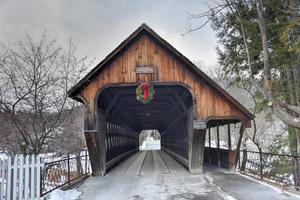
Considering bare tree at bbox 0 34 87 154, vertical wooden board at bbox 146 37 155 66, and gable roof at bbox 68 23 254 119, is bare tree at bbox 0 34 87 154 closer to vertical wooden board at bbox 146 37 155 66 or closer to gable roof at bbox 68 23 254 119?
gable roof at bbox 68 23 254 119

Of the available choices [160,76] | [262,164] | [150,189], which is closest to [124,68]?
[160,76]

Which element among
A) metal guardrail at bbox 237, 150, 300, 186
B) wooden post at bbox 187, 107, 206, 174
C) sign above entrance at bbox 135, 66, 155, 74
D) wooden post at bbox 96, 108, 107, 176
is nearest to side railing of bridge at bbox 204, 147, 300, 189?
→ metal guardrail at bbox 237, 150, 300, 186

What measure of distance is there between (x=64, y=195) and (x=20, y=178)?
1.81 metres

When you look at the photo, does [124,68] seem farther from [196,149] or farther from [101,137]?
[196,149]

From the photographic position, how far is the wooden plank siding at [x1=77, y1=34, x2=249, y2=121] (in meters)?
13.0

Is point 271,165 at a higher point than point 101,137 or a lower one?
lower

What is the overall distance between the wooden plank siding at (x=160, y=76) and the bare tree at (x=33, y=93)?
1.48 meters

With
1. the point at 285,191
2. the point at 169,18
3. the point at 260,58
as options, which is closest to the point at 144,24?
the point at 169,18

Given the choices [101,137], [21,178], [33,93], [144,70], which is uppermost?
[144,70]

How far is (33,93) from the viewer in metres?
12.6

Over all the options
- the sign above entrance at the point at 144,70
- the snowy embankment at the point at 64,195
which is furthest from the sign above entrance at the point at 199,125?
the snowy embankment at the point at 64,195

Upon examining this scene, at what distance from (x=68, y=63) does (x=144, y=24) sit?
411 cm

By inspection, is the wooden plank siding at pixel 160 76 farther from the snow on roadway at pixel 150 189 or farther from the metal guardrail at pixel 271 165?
the snow on roadway at pixel 150 189

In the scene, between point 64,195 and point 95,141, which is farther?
point 95,141
